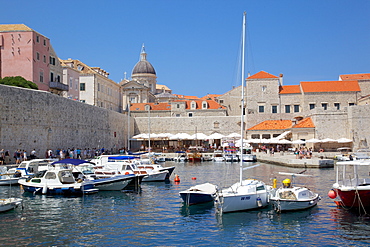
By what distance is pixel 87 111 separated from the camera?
35812 mm

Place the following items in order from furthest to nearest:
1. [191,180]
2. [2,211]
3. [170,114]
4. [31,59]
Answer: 1. [170,114]
2. [31,59]
3. [191,180]
4. [2,211]

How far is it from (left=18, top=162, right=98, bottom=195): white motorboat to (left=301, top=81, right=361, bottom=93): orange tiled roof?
38.8 m

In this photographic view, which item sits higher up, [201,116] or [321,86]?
[321,86]

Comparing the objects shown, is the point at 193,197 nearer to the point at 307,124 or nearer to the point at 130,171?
the point at 130,171

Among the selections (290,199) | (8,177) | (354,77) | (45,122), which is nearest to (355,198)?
(290,199)

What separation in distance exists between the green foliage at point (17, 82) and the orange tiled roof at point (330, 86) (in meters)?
32.3

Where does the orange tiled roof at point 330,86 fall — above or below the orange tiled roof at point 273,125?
above

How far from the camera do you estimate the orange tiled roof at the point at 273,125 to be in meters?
46.3

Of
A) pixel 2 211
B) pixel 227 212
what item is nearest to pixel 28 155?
pixel 2 211

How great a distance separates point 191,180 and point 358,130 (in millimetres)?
22190

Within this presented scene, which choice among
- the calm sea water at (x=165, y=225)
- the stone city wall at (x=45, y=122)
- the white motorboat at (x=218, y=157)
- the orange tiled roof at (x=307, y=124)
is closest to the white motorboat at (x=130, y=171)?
the calm sea water at (x=165, y=225)

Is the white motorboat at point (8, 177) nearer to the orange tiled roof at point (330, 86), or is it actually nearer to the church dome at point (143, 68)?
the orange tiled roof at point (330, 86)

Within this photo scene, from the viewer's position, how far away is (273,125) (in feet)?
155

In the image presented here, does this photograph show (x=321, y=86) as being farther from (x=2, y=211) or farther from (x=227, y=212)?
(x=2, y=211)
